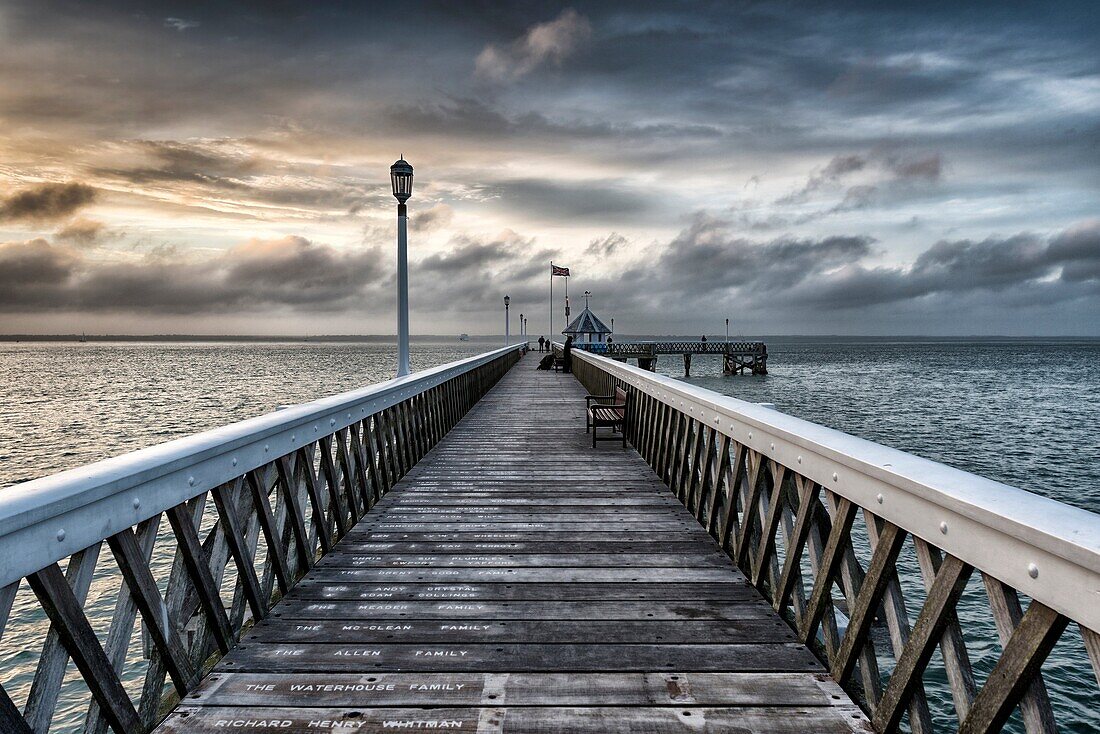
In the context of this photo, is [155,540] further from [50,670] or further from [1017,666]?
[1017,666]

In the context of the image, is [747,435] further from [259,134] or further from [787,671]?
[259,134]

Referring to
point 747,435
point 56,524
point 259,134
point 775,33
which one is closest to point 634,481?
point 747,435

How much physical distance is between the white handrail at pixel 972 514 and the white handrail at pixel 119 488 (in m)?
2.50

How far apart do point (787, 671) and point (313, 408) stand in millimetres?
3000

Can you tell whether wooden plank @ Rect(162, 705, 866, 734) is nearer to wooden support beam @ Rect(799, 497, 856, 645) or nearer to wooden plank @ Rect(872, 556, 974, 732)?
wooden plank @ Rect(872, 556, 974, 732)

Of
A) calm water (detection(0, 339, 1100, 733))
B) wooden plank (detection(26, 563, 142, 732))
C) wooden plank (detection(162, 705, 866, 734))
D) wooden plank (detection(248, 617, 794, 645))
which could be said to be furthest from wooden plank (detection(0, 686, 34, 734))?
calm water (detection(0, 339, 1100, 733))

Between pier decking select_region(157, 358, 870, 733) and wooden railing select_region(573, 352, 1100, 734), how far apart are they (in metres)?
0.18

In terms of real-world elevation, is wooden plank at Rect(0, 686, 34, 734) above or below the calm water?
above

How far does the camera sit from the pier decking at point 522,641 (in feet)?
7.80

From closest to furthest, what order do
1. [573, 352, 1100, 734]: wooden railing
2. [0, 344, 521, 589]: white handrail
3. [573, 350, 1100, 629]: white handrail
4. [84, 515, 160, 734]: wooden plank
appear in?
1. [573, 350, 1100, 629]: white handrail
2. [573, 352, 1100, 734]: wooden railing
3. [0, 344, 521, 589]: white handrail
4. [84, 515, 160, 734]: wooden plank

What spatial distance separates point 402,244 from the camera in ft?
26.1

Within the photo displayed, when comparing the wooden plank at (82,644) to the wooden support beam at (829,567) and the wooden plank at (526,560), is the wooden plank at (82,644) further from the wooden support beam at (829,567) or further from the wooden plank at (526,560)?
the wooden support beam at (829,567)

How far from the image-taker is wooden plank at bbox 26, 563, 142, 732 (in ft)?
5.98

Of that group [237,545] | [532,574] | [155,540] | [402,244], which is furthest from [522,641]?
[402,244]
